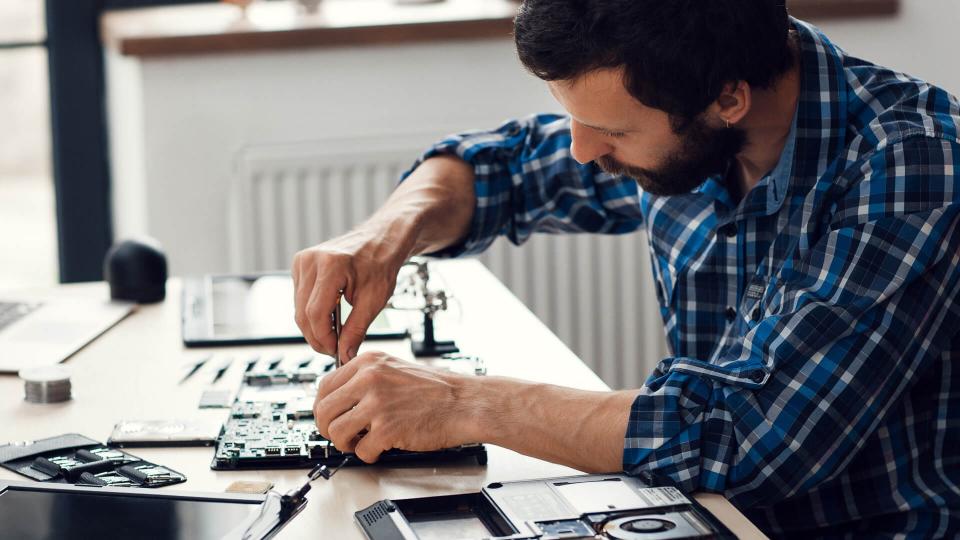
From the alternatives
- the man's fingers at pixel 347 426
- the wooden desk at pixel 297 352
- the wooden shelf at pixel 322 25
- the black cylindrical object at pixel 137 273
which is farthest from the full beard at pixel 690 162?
the wooden shelf at pixel 322 25

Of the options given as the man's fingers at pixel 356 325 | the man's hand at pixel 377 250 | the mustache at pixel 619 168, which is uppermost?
the mustache at pixel 619 168

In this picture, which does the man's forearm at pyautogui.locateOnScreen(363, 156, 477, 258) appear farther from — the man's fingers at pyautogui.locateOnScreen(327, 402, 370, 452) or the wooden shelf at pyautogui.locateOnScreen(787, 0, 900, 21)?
the wooden shelf at pyautogui.locateOnScreen(787, 0, 900, 21)

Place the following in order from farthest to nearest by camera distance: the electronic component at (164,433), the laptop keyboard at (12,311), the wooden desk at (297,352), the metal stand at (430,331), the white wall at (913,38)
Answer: the white wall at (913,38)
the laptop keyboard at (12,311)
the metal stand at (430,331)
the electronic component at (164,433)
the wooden desk at (297,352)

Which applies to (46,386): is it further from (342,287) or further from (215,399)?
(342,287)

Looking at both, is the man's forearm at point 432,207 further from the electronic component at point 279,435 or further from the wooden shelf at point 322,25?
the wooden shelf at point 322,25

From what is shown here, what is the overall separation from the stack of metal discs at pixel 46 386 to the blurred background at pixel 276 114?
119 centimetres

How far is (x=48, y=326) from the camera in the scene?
1579mm

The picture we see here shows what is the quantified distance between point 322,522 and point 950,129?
0.69 m

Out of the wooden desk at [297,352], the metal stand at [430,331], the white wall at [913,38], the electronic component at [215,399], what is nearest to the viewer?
the wooden desk at [297,352]

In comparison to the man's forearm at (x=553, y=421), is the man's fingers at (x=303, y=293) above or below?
above

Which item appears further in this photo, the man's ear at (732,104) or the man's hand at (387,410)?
the man's ear at (732,104)

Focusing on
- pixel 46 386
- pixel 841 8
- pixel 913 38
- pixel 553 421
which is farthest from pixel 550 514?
pixel 913 38

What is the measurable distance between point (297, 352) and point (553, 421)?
48 cm

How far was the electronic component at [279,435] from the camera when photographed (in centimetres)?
108
